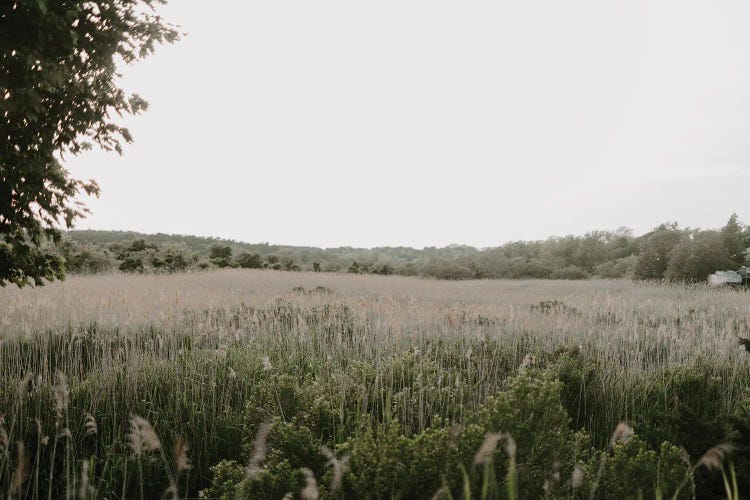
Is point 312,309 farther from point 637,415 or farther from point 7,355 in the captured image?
point 637,415

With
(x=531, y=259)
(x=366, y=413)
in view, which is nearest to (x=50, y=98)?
(x=366, y=413)

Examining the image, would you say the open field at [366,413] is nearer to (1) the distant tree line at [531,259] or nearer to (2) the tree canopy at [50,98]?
(2) the tree canopy at [50,98]

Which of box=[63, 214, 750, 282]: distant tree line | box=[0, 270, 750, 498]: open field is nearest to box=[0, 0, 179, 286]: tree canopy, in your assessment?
box=[0, 270, 750, 498]: open field

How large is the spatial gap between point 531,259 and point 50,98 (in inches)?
1669

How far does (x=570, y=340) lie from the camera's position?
6711 mm

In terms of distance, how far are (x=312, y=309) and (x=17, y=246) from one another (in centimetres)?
500

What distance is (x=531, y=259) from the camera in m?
43.2

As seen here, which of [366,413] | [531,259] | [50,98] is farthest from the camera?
[531,259]

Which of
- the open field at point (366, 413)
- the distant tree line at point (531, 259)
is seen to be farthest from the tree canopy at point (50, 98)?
the distant tree line at point (531, 259)

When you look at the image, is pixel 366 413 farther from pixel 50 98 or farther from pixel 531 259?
pixel 531 259

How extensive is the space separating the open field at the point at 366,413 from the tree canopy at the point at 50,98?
4.00 ft

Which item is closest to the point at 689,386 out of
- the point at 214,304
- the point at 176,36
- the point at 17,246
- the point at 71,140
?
the point at 176,36

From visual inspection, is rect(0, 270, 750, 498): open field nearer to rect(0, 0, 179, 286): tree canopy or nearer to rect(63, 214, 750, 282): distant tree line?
rect(0, 0, 179, 286): tree canopy

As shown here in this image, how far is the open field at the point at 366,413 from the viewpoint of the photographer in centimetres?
226
